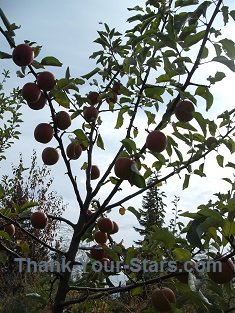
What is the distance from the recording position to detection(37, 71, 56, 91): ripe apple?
1856mm

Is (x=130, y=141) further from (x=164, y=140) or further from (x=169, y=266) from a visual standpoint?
(x=169, y=266)

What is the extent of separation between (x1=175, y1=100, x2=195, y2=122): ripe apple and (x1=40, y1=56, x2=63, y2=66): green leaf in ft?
1.95

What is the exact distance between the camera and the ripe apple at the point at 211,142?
1949 millimetres

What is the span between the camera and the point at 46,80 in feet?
6.10

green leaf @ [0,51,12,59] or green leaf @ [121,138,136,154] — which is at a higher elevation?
green leaf @ [0,51,12,59]

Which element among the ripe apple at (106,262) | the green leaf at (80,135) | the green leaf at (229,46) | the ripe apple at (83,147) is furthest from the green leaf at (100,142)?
the green leaf at (229,46)

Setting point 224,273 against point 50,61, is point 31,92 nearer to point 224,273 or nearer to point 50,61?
point 50,61

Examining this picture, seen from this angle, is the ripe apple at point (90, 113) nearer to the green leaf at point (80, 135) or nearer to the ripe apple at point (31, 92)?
the green leaf at point (80, 135)

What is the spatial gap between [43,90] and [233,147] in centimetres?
96

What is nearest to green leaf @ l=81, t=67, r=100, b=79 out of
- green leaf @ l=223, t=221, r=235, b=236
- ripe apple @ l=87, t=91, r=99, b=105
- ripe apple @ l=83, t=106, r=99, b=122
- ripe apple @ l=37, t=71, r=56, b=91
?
ripe apple @ l=87, t=91, r=99, b=105

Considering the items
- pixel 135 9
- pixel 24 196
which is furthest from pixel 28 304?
pixel 135 9

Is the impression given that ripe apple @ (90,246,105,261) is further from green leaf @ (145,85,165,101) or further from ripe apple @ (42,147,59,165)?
green leaf @ (145,85,165,101)

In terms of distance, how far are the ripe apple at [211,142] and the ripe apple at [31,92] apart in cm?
82

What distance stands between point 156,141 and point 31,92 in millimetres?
604
